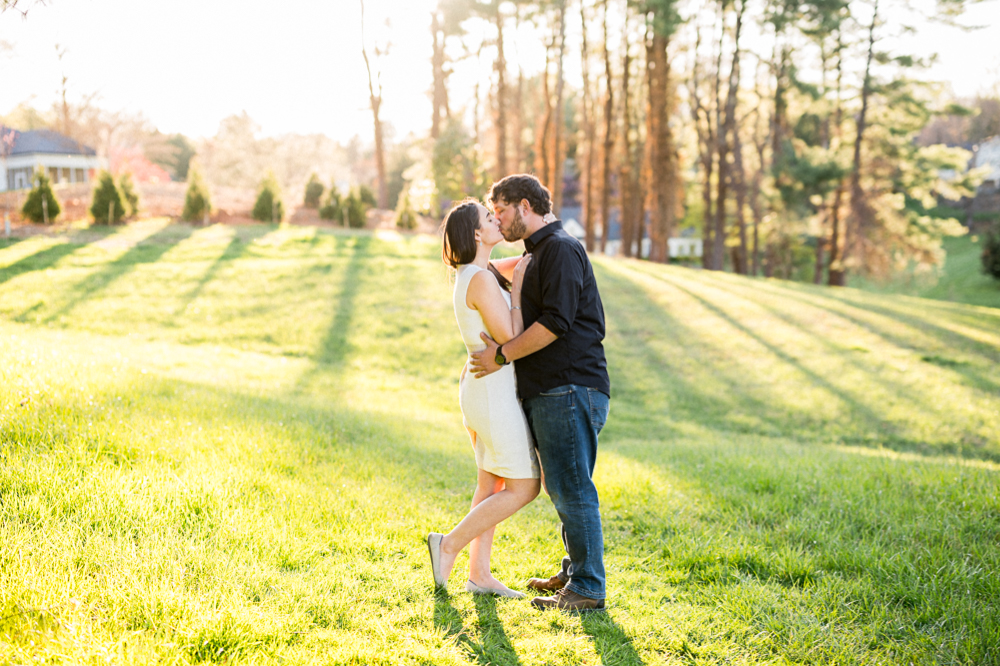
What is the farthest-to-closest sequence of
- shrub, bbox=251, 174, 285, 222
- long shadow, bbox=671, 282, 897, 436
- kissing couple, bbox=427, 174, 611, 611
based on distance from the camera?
shrub, bbox=251, 174, 285, 222, long shadow, bbox=671, 282, 897, 436, kissing couple, bbox=427, 174, 611, 611

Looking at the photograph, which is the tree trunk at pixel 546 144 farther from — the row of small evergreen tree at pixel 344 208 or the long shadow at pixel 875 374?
the long shadow at pixel 875 374

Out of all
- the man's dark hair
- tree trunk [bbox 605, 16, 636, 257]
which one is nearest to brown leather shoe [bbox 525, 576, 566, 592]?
the man's dark hair

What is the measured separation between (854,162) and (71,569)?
2862cm

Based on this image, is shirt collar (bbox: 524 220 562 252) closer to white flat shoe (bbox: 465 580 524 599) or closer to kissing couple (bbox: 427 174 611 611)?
kissing couple (bbox: 427 174 611 611)

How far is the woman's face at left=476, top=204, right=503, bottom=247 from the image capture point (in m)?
3.20

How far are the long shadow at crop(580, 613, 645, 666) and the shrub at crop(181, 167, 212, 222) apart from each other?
79.6 feet

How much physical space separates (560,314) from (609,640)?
158cm

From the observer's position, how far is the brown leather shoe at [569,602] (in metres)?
3.27

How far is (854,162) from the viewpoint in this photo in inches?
988

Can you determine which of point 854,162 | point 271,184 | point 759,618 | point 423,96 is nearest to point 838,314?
point 854,162

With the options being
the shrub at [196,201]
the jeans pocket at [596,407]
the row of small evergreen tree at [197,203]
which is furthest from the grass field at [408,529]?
the shrub at [196,201]

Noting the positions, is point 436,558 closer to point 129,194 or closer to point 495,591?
point 495,591

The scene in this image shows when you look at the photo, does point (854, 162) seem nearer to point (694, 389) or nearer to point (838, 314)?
point (838, 314)

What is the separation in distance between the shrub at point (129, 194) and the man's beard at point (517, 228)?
2305cm
